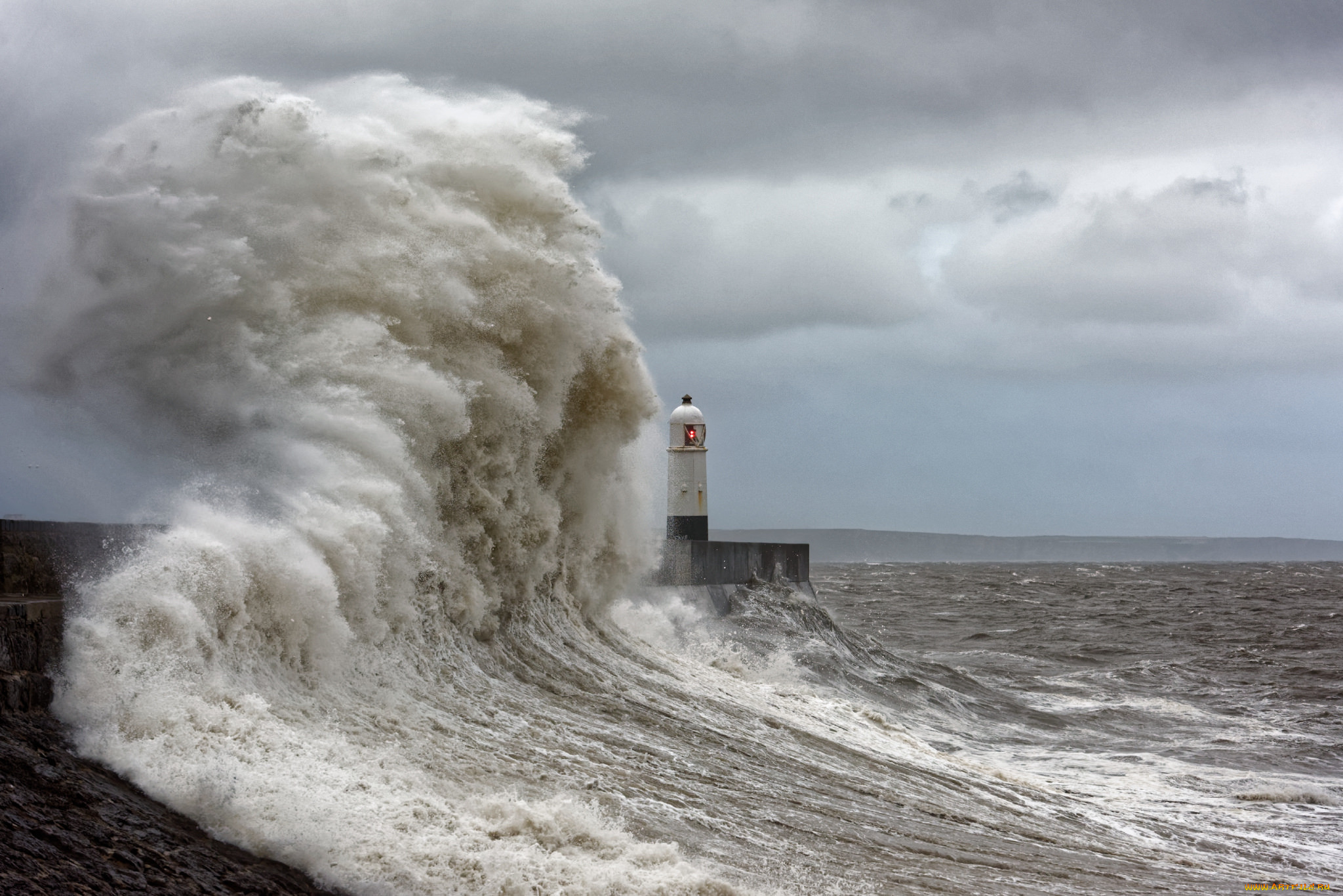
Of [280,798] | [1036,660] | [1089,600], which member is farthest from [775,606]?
[1089,600]

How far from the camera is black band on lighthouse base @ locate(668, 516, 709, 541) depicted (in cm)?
1694

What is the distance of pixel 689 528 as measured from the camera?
55.6ft

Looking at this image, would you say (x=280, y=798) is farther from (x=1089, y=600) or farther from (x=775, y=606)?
(x=1089, y=600)

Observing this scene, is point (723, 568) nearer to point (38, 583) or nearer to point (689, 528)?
point (689, 528)

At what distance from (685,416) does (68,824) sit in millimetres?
14155

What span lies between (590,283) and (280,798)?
20.5ft

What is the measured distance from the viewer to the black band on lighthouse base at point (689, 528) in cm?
1694

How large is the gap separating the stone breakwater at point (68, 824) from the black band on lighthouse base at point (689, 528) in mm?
12536

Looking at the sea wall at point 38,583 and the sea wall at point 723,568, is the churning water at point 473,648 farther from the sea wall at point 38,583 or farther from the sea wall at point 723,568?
the sea wall at point 723,568

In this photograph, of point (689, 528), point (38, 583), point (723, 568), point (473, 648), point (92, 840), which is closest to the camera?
point (92, 840)

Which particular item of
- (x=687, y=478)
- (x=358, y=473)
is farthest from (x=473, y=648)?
(x=687, y=478)

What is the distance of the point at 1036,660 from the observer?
16.2m

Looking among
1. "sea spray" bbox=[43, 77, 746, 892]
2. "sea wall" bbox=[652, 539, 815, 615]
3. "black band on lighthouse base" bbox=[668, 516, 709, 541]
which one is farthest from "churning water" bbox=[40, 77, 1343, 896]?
"black band on lighthouse base" bbox=[668, 516, 709, 541]

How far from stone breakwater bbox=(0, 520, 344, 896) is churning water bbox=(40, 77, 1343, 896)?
110 millimetres
